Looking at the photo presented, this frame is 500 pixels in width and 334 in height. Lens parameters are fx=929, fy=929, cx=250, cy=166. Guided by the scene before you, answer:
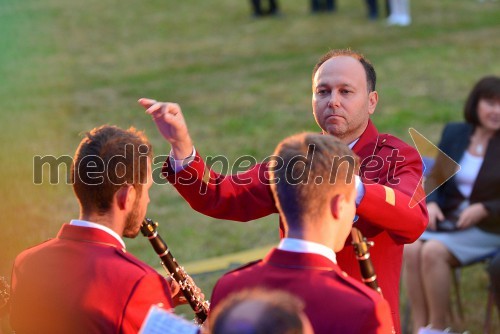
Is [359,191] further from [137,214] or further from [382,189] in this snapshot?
[137,214]

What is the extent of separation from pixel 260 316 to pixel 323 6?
1803cm

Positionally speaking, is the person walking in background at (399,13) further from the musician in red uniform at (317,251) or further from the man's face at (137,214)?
the musician in red uniform at (317,251)

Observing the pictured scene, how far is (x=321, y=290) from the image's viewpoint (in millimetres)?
3041

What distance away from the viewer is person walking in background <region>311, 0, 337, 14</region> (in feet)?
65.0

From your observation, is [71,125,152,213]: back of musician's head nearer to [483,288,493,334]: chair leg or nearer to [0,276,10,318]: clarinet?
[0,276,10,318]: clarinet

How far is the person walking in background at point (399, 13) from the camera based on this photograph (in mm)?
18250

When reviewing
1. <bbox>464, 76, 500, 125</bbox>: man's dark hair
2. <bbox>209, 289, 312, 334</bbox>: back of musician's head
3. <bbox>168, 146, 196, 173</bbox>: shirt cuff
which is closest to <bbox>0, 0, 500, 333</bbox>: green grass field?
<bbox>464, 76, 500, 125</bbox>: man's dark hair

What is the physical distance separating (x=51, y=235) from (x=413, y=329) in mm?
3660

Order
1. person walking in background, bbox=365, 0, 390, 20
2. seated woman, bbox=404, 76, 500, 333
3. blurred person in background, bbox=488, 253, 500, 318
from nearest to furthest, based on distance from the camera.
Result: 1. blurred person in background, bbox=488, 253, 500, 318
2. seated woman, bbox=404, 76, 500, 333
3. person walking in background, bbox=365, 0, 390, 20

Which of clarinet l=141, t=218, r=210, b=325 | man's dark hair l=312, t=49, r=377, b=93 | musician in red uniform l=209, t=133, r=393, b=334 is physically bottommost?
clarinet l=141, t=218, r=210, b=325

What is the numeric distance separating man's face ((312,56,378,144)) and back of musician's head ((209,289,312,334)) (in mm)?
1603

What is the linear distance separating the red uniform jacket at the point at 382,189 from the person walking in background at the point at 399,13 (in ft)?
47.6

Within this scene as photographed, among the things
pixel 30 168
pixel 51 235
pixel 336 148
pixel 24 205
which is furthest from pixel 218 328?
pixel 30 168

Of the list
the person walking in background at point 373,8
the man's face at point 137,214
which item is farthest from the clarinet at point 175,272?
the person walking in background at point 373,8
